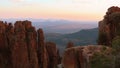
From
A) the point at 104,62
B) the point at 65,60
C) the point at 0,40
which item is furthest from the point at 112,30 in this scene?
the point at 0,40

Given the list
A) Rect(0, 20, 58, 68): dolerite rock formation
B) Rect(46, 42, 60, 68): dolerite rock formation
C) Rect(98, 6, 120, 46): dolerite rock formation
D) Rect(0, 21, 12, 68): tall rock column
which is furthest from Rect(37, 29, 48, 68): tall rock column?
Rect(98, 6, 120, 46): dolerite rock formation

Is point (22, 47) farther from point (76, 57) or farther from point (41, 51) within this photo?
point (76, 57)

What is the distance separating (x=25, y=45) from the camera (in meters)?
114

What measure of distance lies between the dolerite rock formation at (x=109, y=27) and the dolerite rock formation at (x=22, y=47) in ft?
137

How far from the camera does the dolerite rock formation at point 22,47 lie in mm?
114000

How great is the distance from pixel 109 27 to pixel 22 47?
4469cm

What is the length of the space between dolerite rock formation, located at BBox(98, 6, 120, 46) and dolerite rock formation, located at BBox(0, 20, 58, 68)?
137 ft

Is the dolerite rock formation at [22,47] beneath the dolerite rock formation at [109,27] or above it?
beneath

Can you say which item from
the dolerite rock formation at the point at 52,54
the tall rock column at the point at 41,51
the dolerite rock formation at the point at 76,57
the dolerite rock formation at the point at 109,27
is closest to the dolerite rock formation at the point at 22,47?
the tall rock column at the point at 41,51

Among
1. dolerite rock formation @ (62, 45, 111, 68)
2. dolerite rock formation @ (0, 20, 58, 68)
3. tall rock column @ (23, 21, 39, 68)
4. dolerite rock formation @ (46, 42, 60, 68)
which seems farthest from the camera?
dolerite rock formation @ (46, 42, 60, 68)

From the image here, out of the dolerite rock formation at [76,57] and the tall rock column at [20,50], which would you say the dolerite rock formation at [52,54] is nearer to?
the tall rock column at [20,50]

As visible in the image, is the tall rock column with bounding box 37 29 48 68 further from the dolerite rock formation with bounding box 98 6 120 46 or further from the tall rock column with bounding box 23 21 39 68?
the dolerite rock formation with bounding box 98 6 120 46

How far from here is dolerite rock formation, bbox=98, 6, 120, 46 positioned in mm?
71750

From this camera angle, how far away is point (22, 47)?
114 metres
